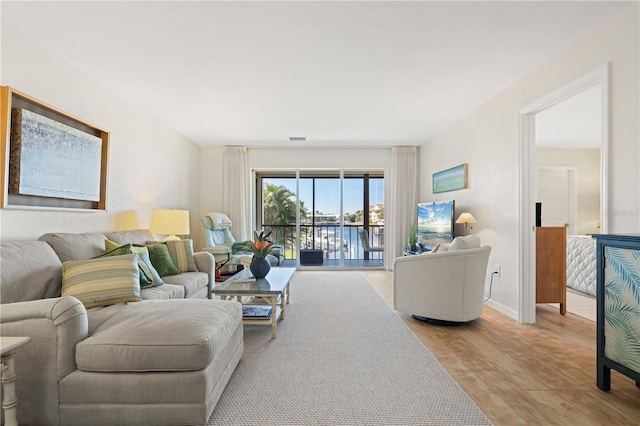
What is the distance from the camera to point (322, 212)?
22.4ft

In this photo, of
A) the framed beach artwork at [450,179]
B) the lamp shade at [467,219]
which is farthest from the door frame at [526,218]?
the framed beach artwork at [450,179]

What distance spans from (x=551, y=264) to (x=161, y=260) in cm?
407

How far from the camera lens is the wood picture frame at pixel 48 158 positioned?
7.88 ft

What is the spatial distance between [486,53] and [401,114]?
1695 millimetres

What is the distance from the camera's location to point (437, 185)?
5.59m

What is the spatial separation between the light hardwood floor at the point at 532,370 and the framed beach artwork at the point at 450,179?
6.19 feet

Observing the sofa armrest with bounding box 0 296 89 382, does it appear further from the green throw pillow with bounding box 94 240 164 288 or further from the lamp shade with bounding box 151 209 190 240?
the lamp shade with bounding box 151 209 190 240

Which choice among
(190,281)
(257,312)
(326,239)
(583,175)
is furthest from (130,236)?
(583,175)

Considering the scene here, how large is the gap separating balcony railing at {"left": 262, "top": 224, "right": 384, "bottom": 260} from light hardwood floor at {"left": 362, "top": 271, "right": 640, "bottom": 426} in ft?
11.0

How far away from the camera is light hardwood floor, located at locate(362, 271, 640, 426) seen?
1.82m

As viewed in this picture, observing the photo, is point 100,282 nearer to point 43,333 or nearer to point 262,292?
point 43,333

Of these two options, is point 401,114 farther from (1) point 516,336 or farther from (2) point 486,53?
(1) point 516,336

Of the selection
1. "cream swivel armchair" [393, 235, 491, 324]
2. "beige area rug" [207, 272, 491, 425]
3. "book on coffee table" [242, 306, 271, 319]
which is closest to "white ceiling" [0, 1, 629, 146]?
"cream swivel armchair" [393, 235, 491, 324]

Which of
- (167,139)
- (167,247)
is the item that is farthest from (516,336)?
(167,139)
